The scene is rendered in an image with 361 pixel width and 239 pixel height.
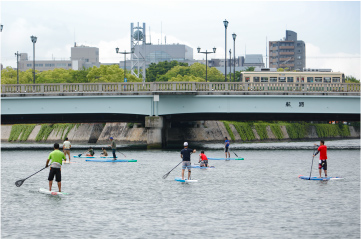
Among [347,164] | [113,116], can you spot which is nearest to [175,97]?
[113,116]

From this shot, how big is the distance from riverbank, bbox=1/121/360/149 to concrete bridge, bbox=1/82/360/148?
18.5m

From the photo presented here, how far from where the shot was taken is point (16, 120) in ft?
261

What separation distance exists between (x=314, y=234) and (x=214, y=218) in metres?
4.36

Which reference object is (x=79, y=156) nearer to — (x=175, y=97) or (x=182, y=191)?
(x=175, y=97)

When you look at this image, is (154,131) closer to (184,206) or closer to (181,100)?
(181,100)

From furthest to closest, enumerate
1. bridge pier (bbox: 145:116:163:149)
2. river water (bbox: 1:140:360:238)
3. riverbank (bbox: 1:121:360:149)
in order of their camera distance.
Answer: riverbank (bbox: 1:121:360:149)
bridge pier (bbox: 145:116:163:149)
river water (bbox: 1:140:360:238)

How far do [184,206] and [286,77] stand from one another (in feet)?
202

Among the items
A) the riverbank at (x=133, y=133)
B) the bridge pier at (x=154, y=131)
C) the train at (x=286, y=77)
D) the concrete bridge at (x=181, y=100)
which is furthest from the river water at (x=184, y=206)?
the riverbank at (x=133, y=133)

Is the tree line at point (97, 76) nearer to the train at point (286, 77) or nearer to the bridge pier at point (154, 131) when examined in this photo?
the train at point (286, 77)

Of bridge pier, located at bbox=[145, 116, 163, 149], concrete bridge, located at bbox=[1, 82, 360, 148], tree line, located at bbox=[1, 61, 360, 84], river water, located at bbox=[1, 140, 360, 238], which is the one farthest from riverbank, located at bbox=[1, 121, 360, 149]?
river water, located at bbox=[1, 140, 360, 238]

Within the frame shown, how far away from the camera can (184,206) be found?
28203 mm

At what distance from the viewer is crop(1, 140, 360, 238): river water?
22.7m

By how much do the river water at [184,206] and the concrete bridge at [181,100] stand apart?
2629 cm

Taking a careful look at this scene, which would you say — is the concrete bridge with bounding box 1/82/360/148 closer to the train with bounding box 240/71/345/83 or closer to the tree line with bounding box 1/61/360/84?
the train with bounding box 240/71/345/83
